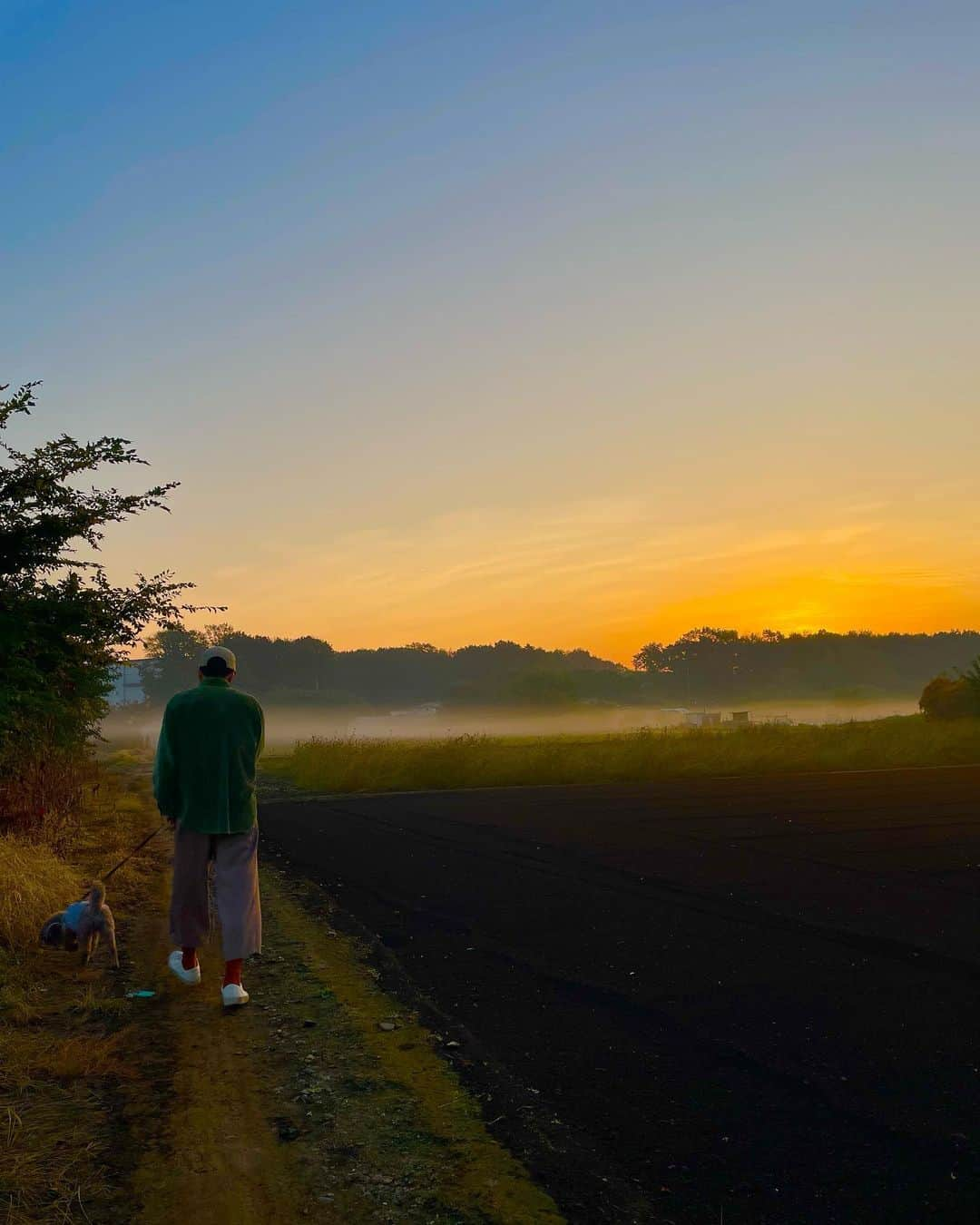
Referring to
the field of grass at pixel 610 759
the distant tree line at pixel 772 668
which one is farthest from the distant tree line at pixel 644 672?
the field of grass at pixel 610 759

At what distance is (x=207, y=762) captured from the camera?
6309 mm

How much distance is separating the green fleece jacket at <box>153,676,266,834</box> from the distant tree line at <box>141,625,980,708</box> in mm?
141698

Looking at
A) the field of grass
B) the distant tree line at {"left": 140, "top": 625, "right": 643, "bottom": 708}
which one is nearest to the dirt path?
the field of grass

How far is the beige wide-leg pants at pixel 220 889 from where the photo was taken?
6238mm

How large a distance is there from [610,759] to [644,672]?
15107 centimetres

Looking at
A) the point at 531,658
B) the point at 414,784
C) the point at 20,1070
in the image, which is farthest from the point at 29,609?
the point at 531,658

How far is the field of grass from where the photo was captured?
2791cm

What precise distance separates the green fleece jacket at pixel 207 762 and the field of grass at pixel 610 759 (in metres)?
20.6

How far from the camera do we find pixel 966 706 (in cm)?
4562

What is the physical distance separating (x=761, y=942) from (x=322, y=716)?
154 meters

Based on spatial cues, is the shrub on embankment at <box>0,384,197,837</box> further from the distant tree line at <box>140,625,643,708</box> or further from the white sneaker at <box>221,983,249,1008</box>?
the distant tree line at <box>140,625,643,708</box>

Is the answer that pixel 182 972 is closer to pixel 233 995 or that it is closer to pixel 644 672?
pixel 233 995

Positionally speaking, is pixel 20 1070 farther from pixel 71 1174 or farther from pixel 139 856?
pixel 139 856

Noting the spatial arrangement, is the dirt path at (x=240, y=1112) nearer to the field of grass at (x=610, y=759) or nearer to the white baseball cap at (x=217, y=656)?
the white baseball cap at (x=217, y=656)
